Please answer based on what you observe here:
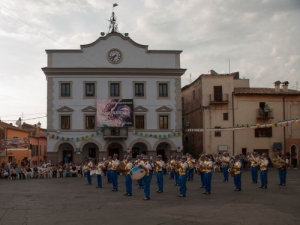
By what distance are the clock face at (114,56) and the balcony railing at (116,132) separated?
22.0ft

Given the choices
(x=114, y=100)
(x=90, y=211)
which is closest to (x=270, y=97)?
(x=114, y=100)

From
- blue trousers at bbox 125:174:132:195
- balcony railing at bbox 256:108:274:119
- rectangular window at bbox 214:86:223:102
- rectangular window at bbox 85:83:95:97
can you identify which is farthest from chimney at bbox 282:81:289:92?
blue trousers at bbox 125:174:132:195

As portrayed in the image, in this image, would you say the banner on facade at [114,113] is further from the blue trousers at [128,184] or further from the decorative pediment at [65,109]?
the blue trousers at [128,184]

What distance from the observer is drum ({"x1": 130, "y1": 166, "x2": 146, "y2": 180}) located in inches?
699

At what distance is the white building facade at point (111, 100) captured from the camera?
4003cm

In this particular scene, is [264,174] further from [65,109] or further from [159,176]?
[65,109]

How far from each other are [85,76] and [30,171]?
35.5 feet

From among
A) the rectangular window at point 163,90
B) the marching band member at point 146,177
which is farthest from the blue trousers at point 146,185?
the rectangular window at point 163,90

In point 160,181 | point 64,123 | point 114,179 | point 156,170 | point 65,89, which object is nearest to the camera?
point 160,181

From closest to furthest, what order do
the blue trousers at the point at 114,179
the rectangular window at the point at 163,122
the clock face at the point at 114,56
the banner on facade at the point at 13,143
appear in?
1. the blue trousers at the point at 114,179
2. the banner on facade at the point at 13,143
3. the clock face at the point at 114,56
4. the rectangular window at the point at 163,122

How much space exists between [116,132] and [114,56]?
7541 millimetres

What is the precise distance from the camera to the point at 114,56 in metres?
41.1

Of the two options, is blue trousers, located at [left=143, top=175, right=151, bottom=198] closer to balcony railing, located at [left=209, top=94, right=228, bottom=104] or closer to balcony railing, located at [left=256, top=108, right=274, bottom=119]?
balcony railing, located at [left=209, top=94, right=228, bottom=104]

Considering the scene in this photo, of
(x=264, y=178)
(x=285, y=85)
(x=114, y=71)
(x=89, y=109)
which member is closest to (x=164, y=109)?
(x=114, y=71)
